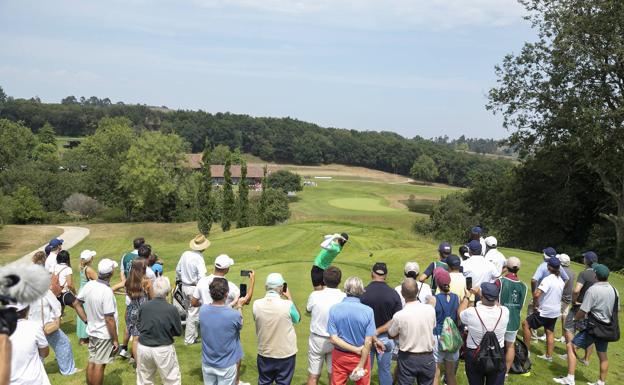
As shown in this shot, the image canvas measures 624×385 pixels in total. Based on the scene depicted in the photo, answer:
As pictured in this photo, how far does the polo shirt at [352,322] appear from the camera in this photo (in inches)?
275

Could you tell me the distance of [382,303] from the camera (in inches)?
304

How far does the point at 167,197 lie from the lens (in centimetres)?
7306

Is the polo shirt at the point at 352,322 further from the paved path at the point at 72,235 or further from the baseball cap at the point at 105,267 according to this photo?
the paved path at the point at 72,235

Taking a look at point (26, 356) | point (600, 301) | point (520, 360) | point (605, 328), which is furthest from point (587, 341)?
point (26, 356)

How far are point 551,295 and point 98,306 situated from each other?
868 cm

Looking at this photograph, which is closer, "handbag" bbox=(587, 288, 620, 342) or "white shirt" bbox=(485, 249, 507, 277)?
"handbag" bbox=(587, 288, 620, 342)

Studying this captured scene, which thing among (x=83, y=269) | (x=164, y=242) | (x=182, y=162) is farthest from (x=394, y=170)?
(x=83, y=269)

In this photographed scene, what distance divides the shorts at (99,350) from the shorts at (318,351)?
3.36 meters

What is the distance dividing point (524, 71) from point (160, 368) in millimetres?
30744

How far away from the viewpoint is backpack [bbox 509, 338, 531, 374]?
372 inches

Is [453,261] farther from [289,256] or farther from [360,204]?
[360,204]

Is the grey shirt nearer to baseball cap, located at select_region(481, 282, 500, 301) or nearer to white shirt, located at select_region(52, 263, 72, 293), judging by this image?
baseball cap, located at select_region(481, 282, 500, 301)

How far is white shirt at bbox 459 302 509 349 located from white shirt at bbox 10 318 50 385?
585cm

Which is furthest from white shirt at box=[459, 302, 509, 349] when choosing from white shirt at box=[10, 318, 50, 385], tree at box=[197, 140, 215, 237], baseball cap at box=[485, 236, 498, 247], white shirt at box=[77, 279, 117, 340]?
tree at box=[197, 140, 215, 237]
